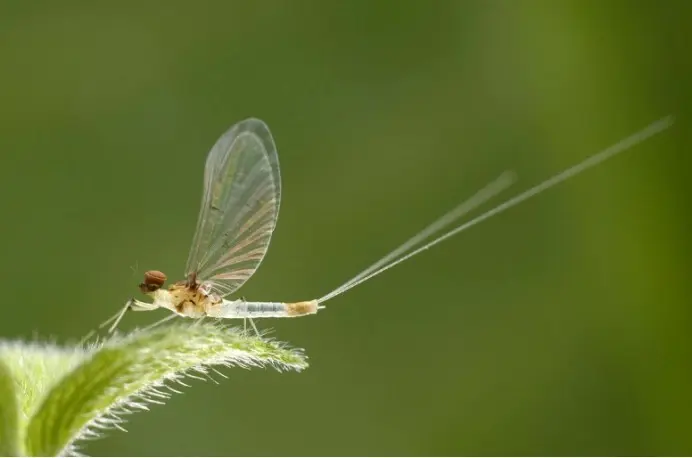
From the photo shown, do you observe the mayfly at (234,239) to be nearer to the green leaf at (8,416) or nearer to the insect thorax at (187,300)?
the insect thorax at (187,300)

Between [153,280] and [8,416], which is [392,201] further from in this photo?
[8,416]

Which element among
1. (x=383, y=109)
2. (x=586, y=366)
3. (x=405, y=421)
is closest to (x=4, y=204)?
(x=383, y=109)

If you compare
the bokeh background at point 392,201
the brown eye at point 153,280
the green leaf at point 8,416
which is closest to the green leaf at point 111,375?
the green leaf at point 8,416

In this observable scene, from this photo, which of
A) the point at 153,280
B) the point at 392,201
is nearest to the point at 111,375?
the point at 153,280

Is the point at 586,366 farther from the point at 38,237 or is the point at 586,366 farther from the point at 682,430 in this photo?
the point at 38,237

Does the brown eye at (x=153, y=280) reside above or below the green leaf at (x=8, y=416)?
above
